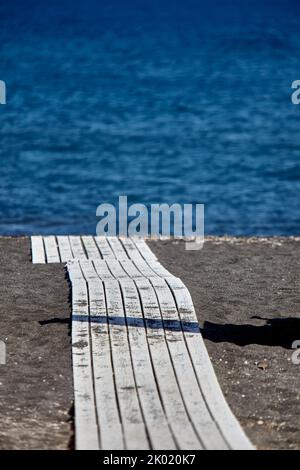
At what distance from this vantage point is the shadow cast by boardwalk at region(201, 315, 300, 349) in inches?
392

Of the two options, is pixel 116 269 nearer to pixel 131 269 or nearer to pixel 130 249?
pixel 131 269

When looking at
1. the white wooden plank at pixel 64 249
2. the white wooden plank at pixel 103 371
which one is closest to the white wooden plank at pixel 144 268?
the white wooden plank at pixel 103 371

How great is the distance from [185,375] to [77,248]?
564 centimetres

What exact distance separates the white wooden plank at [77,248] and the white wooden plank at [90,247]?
0.22 feet

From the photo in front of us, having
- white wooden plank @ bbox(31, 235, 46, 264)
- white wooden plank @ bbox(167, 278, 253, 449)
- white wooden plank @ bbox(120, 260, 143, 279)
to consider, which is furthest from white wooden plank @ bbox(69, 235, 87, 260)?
white wooden plank @ bbox(167, 278, 253, 449)

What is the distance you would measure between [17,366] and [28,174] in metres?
19.4

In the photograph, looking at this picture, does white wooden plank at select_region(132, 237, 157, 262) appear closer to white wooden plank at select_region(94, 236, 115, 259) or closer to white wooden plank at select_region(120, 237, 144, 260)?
white wooden plank at select_region(120, 237, 144, 260)

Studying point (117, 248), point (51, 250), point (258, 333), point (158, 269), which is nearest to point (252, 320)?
point (258, 333)

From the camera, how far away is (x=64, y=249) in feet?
46.3

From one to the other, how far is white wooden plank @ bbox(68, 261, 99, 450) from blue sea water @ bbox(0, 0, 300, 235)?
28.7ft

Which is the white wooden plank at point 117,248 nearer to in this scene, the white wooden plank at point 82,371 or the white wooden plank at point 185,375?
the white wooden plank at point 82,371

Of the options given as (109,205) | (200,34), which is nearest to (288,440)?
(109,205)

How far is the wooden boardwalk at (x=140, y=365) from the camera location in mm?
7328

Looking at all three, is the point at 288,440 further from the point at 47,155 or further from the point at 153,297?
the point at 47,155
